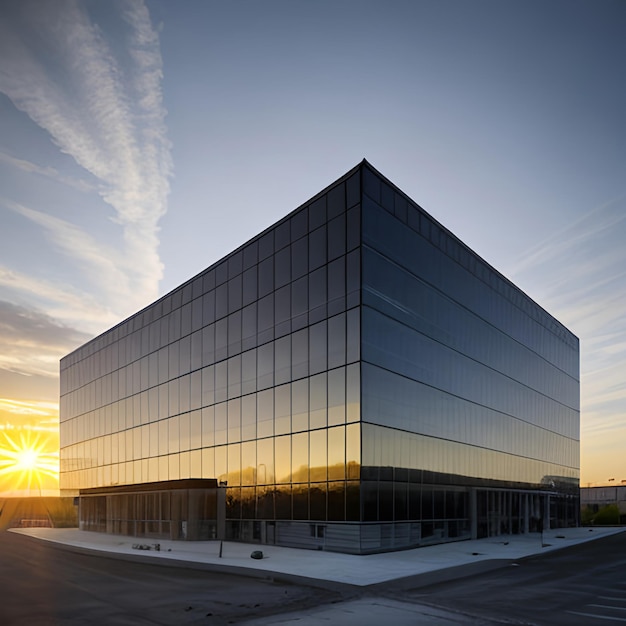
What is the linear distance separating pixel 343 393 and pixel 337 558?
26.9ft

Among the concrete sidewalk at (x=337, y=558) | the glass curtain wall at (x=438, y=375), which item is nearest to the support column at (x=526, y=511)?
the glass curtain wall at (x=438, y=375)

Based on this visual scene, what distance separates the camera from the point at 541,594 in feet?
68.1

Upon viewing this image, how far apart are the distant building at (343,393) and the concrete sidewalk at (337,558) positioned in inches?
64.8

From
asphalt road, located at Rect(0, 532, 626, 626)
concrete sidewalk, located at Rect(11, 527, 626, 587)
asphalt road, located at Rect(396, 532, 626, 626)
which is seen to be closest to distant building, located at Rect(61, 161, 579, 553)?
concrete sidewalk, located at Rect(11, 527, 626, 587)

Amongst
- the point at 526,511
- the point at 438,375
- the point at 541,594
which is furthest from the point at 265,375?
the point at 526,511

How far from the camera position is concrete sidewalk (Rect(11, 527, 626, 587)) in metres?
24.7

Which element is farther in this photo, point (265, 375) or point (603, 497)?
point (603, 497)

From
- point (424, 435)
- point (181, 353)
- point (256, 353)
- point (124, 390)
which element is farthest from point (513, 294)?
point (124, 390)

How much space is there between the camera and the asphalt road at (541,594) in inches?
679

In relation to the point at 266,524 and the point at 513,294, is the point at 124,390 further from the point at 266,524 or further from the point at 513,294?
the point at 513,294

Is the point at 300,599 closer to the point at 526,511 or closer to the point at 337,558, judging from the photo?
the point at 337,558

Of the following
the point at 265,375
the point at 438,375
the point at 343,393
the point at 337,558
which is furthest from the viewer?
the point at 438,375

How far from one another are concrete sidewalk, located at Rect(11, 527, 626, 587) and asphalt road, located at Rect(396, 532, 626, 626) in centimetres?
200

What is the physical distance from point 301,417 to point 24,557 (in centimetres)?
1662
